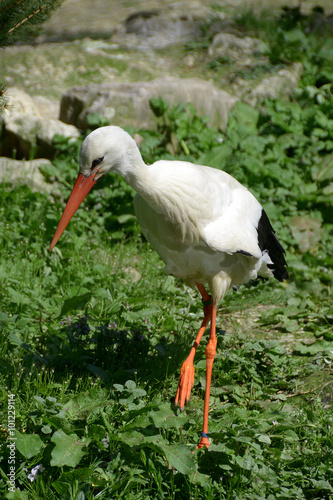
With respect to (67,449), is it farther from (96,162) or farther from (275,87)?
(275,87)

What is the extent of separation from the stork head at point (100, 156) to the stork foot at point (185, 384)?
1.09 metres

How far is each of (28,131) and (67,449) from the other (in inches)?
148

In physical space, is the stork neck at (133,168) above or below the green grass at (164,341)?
above

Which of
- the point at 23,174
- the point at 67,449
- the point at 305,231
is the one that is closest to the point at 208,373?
the point at 67,449

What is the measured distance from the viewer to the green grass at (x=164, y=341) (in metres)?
2.53

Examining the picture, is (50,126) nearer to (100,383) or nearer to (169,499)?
(100,383)

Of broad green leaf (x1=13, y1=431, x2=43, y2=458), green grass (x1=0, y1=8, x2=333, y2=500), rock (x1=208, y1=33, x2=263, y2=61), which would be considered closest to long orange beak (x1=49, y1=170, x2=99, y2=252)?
green grass (x1=0, y1=8, x2=333, y2=500)

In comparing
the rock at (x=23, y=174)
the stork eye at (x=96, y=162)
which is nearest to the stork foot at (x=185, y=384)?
the stork eye at (x=96, y=162)

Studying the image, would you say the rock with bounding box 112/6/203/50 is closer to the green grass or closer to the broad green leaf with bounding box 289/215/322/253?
the green grass

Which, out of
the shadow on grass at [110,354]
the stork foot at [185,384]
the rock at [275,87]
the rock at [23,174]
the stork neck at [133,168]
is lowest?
the rock at [23,174]

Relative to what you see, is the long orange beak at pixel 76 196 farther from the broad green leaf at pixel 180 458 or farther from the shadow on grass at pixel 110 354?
the broad green leaf at pixel 180 458

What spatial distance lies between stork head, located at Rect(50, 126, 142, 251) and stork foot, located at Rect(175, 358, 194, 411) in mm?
1093

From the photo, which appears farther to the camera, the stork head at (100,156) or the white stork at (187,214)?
the white stork at (187,214)

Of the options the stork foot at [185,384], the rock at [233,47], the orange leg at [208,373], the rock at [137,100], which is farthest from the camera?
the rock at [233,47]
